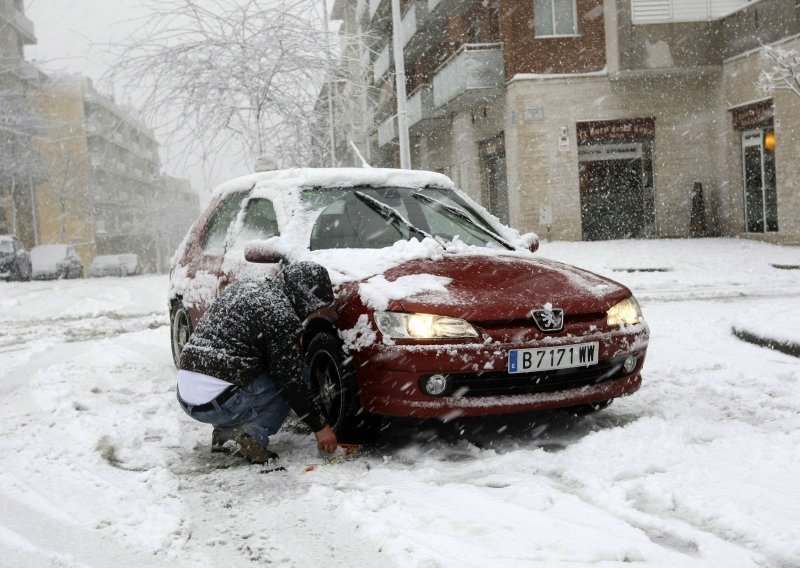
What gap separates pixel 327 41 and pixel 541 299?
15.1m

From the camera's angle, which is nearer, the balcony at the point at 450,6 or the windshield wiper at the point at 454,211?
the windshield wiper at the point at 454,211

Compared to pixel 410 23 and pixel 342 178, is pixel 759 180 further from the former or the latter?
pixel 342 178

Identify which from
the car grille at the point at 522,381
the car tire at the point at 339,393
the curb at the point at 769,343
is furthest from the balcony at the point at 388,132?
the car grille at the point at 522,381

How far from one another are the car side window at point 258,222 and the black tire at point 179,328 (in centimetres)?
118

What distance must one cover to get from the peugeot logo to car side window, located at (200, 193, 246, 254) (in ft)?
8.80

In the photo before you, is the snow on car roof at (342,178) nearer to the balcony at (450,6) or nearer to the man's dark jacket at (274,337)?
the man's dark jacket at (274,337)

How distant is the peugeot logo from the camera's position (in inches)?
167

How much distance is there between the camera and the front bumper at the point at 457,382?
4.11m

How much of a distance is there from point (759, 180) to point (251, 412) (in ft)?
63.6

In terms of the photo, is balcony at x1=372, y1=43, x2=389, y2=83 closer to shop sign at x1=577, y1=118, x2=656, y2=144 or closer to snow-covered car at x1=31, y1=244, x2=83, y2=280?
snow-covered car at x1=31, y1=244, x2=83, y2=280

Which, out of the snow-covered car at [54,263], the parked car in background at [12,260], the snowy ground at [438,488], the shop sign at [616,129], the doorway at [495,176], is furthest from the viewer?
the snow-covered car at [54,263]

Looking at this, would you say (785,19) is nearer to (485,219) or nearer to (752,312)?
(752,312)

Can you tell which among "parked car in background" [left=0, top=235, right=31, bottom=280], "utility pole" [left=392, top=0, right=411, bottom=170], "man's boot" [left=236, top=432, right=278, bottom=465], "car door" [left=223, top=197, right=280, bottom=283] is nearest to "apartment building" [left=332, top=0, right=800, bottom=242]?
"utility pole" [left=392, top=0, right=411, bottom=170]

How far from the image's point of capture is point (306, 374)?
4.72 m
